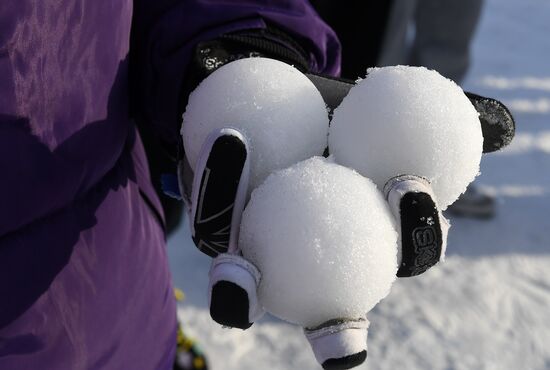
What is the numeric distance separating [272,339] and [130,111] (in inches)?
37.9

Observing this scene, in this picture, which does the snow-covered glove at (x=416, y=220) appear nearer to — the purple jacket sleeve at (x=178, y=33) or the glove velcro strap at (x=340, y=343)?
the glove velcro strap at (x=340, y=343)

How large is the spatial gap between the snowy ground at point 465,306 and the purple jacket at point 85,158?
78cm

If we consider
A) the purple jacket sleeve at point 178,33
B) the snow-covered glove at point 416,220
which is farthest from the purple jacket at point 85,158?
the snow-covered glove at point 416,220

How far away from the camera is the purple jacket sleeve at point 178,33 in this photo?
0.72m

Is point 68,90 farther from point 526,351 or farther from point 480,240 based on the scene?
point 480,240

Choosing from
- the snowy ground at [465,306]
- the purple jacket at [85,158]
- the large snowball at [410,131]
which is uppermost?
the large snowball at [410,131]

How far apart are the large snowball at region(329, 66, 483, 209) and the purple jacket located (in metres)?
0.21

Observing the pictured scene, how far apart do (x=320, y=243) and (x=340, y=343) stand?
0.28 ft

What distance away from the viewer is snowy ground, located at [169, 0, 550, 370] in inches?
62.8

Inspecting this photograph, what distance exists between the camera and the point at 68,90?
65cm

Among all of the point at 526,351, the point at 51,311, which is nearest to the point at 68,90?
the point at 51,311

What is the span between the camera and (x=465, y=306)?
175 cm

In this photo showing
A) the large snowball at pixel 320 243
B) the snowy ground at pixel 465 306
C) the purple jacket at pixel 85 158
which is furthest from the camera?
the snowy ground at pixel 465 306

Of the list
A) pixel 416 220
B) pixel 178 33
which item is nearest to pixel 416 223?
pixel 416 220
